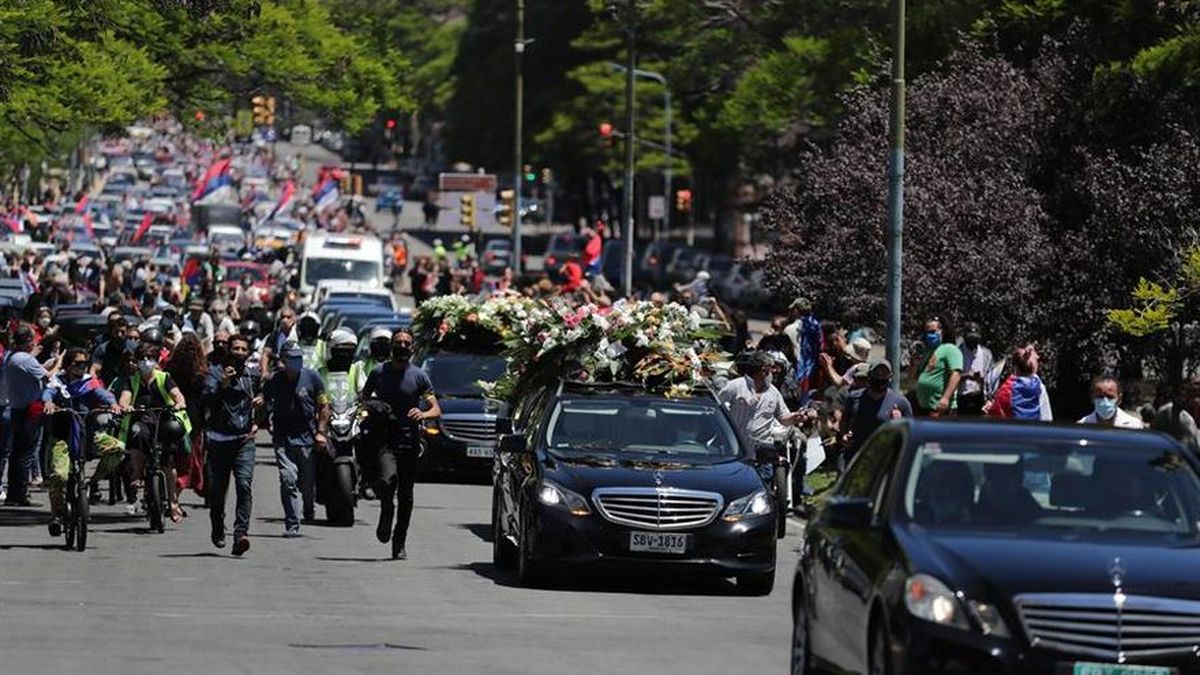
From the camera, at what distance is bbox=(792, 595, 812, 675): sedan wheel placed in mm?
13134

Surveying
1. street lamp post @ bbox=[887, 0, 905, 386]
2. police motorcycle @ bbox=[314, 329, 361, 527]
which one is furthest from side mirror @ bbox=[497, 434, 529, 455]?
street lamp post @ bbox=[887, 0, 905, 386]

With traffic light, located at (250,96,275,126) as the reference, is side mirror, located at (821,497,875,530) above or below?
below

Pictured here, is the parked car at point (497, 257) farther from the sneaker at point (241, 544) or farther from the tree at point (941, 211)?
the sneaker at point (241, 544)

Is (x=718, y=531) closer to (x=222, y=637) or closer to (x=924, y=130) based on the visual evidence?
→ (x=222, y=637)

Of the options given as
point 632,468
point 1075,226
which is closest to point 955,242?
point 1075,226

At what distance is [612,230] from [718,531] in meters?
101

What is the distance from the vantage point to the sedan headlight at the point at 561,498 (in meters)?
18.9

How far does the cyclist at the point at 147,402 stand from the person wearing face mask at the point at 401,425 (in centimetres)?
302

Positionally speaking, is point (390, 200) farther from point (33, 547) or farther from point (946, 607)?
point (946, 607)

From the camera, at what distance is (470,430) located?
31.5 m

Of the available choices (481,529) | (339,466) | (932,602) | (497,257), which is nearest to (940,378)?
(481,529)

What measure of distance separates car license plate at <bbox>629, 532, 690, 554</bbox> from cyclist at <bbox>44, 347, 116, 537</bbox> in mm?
5418

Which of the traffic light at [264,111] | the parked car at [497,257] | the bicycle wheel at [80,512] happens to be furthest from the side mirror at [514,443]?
the parked car at [497,257]

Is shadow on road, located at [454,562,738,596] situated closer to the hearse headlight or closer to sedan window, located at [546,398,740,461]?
sedan window, located at [546,398,740,461]
